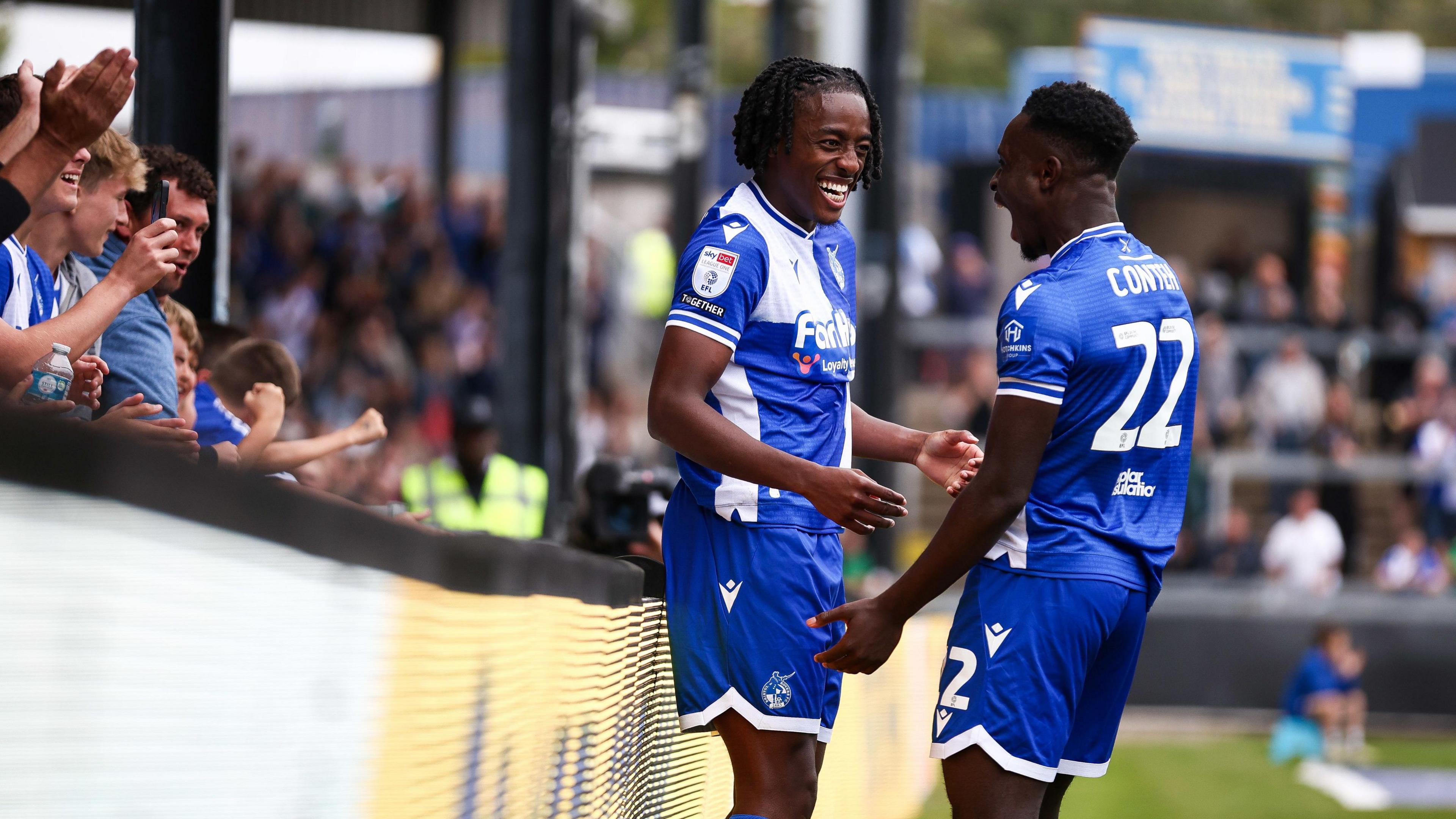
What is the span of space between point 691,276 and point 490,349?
15461 mm

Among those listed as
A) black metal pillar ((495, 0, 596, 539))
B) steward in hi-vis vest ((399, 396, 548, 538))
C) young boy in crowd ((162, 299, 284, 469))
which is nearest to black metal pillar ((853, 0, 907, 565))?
black metal pillar ((495, 0, 596, 539))

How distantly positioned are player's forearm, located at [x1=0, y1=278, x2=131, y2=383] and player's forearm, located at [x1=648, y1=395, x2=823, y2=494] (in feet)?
3.94

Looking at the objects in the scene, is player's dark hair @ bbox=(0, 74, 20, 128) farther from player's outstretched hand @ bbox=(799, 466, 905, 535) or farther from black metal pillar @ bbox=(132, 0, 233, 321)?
black metal pillar @ bbox=(132, 0, 233, 321)

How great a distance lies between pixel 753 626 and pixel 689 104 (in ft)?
35.8

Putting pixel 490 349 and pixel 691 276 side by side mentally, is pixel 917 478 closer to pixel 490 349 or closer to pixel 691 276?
pixel 490 349

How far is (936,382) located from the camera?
811 inches

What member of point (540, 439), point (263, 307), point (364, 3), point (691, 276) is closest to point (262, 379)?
point (691, 276)

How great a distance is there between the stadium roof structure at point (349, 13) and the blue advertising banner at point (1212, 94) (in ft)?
38.6

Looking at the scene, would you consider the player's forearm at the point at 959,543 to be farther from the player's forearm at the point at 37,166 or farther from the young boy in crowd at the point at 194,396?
the young boy in crowd at the point at 194,396

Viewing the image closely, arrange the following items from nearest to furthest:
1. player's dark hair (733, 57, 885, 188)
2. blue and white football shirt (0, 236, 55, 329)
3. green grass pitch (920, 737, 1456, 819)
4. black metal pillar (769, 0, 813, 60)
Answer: player's dark hair (733, 57, 885, 188) → blue and white football shirt (0, 236, 55, 329) → green grass pitch (920, 737, 1456, 819) → black metal pillar (769, 0, 813, 60)

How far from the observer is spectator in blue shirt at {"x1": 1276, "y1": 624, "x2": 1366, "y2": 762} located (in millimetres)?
15992

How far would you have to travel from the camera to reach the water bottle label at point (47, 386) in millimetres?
3338

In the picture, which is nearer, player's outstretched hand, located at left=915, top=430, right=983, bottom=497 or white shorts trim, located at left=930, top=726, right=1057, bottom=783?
white shorts trim, located at left=930, top=726, right=1057, bottom=783

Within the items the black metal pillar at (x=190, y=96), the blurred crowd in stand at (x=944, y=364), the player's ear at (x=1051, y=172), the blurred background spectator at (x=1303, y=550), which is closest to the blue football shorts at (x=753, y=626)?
the player's ear at (x=1051, y=172)
